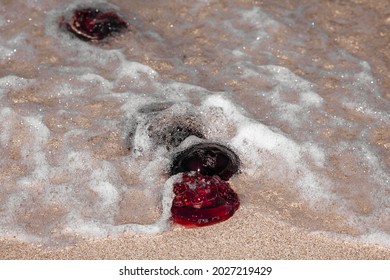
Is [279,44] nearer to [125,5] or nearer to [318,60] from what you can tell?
[318,60]

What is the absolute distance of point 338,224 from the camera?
2.75 meters

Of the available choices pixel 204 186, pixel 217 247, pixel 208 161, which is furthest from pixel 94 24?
pixel 217 247

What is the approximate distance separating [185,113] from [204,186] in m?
0.63

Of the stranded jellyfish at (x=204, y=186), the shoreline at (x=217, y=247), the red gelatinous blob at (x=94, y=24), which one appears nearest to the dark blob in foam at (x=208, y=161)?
the stranded jellyfish at (x=204, y=186)

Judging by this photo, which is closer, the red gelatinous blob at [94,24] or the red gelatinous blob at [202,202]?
the red gelatinous blob at [202,202]

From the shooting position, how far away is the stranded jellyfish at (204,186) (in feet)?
8.80

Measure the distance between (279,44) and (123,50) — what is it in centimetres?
92

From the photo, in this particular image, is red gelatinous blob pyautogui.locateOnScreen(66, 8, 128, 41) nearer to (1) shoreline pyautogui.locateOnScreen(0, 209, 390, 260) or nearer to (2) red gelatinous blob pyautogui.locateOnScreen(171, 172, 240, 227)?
(2) red gelatinous blob pyautogui.locateOnScreen(171, 172, 240, 227)

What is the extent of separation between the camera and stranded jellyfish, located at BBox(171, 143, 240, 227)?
268 centimetres

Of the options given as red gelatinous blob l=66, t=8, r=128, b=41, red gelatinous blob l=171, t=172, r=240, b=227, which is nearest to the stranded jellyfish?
red gelatinous blob l=171, t=172, r=240, b=227

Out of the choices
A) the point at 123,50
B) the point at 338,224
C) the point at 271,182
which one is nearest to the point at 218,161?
the point at 271,182

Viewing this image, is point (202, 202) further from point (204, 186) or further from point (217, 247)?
point (217, 247)

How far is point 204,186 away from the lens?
2.73 meters

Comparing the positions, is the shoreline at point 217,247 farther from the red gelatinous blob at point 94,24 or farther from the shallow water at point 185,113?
the red gelatinous blob at point 94,24
